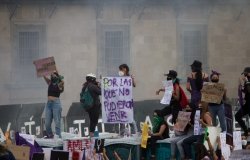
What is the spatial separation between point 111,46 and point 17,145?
11.3m

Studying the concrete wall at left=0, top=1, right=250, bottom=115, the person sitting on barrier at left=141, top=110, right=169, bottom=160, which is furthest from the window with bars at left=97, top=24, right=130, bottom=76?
the person sitting on barrier at left=141, top=110, right=169, bottom=160

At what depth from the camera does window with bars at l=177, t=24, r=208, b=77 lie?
24.7 metres

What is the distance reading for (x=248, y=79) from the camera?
16094mm

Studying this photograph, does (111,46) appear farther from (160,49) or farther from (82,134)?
(82,134)

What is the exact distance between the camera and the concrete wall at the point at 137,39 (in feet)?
77.5

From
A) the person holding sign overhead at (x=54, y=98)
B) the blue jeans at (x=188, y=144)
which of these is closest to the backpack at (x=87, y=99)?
the person holding sign overhead at (x=54, y=98)

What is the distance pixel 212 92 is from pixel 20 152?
3874 mm

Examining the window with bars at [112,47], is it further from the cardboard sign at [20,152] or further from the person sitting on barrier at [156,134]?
the cardboard sign at [20,152]

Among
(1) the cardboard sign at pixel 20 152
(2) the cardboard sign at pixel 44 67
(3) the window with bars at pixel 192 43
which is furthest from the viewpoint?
(3) the window with bars at pixel 192 43

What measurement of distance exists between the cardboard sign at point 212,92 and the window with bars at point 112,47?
344 inches

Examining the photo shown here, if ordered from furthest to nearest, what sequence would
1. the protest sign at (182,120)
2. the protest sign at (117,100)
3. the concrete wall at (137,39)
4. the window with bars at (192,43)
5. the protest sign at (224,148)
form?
the window with bars at (192,43) < the concrete wall at (137,39) < the protest sign at (117,100) < the protest sign at (182,120) < the protest sign at (224,148)

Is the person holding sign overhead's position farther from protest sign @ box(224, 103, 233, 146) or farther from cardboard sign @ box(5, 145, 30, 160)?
cardboard sign @ box(5, 145, 30, 160)

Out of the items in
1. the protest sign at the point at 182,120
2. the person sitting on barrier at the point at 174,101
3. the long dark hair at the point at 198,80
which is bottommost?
the protest sign at the point at 182,120

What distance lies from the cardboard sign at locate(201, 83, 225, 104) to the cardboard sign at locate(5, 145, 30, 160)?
3541mm
